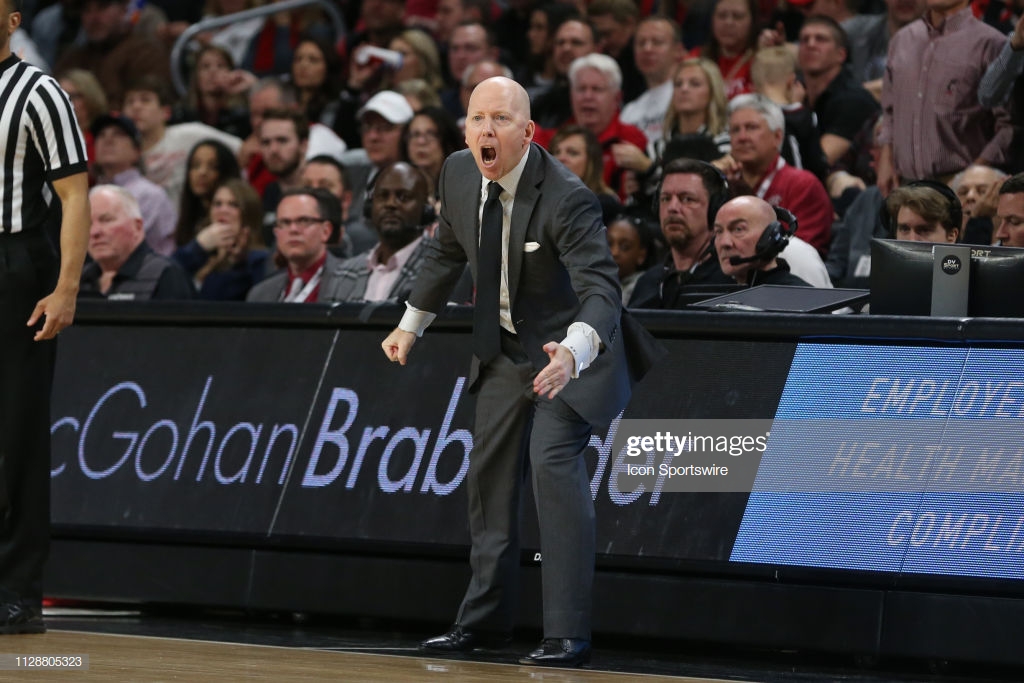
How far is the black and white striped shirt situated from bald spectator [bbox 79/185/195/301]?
8.90 feet

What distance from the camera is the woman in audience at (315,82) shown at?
508 inches

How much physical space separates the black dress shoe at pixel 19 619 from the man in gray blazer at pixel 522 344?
1.44m

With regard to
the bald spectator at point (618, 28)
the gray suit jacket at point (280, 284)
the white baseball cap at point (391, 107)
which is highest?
the bald spectator at point (618, 28)

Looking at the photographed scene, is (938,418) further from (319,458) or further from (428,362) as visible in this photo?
(319,458)

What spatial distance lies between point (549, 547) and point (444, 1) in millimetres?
8274

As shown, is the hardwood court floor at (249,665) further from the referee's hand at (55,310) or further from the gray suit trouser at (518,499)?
the referee's hand at (55,310)

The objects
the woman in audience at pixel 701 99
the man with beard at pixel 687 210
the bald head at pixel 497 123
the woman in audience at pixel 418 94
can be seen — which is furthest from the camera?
the woman in audience at pixel 418 94

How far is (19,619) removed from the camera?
5.99 meters

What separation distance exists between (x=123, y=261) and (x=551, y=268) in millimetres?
3969

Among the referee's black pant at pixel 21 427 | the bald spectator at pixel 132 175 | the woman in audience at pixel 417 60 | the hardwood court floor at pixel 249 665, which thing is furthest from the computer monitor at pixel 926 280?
the woman in audience at pixel 417 60

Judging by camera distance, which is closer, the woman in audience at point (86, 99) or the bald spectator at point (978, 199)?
the bald spectator at point (978, 199)

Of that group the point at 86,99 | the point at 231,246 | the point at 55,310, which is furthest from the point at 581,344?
the point at 86,99

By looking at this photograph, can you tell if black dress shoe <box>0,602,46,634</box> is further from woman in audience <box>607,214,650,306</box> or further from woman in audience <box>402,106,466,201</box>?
woman in audience <box>402,106,466,201</box>

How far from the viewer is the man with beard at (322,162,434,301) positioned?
857 centimetres
